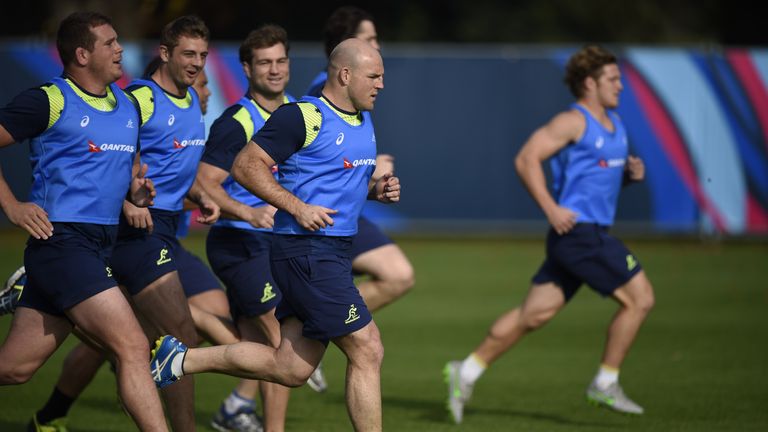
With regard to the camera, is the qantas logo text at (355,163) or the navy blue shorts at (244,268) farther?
the navy blue shorts at (244,268)

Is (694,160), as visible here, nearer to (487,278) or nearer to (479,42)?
(487,278)

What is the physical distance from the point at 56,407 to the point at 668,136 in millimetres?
13189

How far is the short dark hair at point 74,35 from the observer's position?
6.17 m

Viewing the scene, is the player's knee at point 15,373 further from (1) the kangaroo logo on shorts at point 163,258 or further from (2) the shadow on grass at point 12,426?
(2) the shadow on grass at point 12,426

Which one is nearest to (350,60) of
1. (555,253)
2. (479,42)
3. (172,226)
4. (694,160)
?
(172,226)

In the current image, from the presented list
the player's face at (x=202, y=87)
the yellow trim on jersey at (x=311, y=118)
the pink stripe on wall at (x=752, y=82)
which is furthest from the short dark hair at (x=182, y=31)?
the pink stripe on wall at (x=752, y=82)

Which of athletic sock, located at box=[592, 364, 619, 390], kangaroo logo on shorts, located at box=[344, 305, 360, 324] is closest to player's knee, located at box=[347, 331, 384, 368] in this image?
kangaroo logo on shorts, located at box=[344, 305, 360, 324]

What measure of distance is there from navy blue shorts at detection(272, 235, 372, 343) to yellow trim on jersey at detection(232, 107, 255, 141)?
126cm

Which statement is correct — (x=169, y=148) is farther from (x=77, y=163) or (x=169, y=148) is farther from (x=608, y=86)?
(x=608, y=86)

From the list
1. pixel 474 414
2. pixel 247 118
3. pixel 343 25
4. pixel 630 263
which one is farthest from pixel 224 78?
pixel 247 118

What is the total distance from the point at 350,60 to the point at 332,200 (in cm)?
74

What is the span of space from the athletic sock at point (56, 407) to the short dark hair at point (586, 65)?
425 cm

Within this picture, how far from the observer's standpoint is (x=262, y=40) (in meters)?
7.49

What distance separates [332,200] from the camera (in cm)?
618
